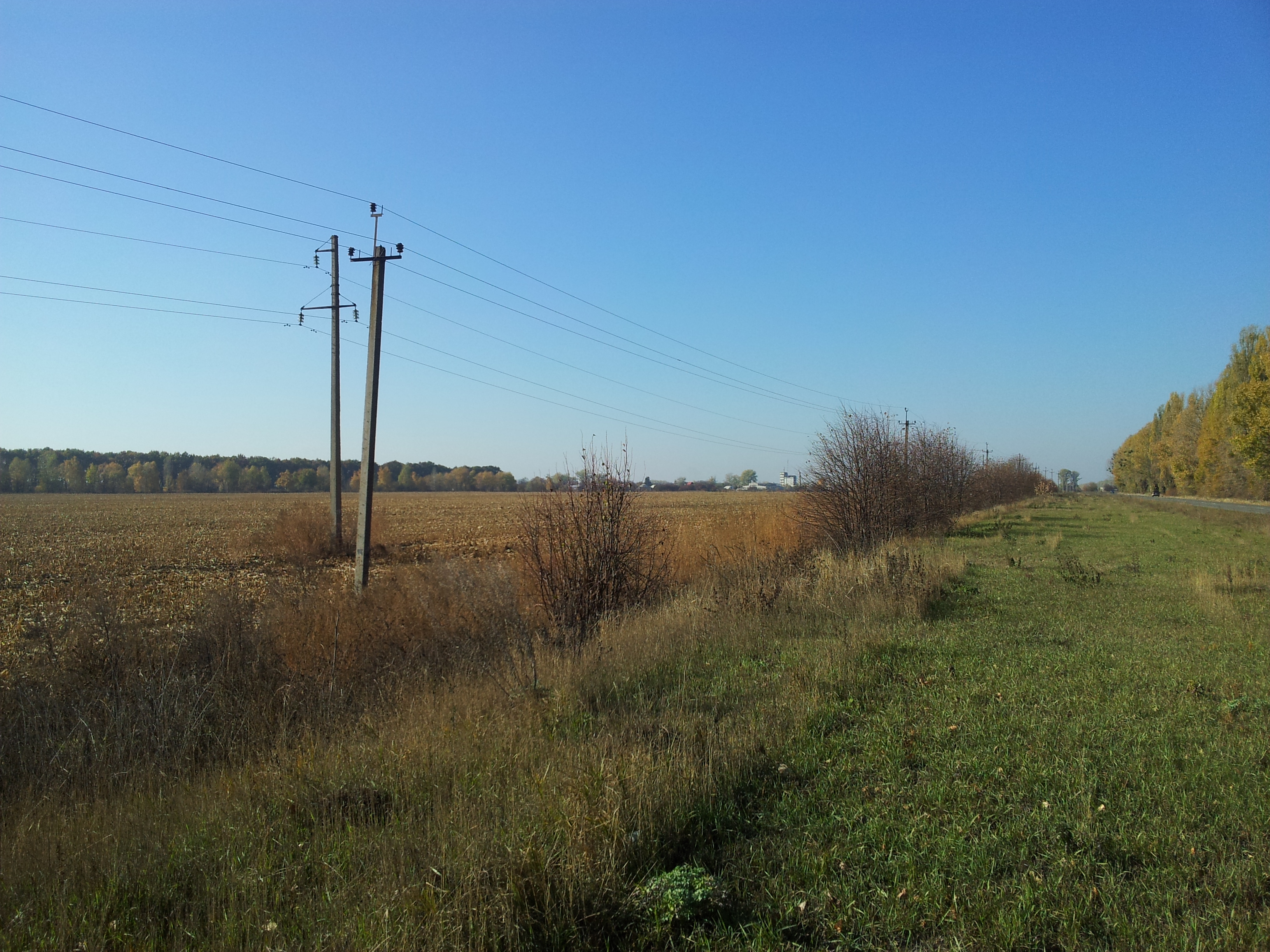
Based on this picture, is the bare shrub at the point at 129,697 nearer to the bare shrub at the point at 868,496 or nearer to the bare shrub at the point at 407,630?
the bare shrub at the point at 407,630

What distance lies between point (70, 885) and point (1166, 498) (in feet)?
284

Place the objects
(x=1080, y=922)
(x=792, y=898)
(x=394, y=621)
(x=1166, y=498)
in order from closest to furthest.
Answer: (x=1080, y=922) → (x=792, y=898) → (x=394, y=621) → (x=1166, y=498)

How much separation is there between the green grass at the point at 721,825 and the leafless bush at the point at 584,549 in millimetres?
4172

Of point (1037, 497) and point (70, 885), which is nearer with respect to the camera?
point (70, 885)

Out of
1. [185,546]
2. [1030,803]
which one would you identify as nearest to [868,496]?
[1030,803]

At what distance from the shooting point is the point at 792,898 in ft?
12.2

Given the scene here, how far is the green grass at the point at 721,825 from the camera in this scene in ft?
11.1

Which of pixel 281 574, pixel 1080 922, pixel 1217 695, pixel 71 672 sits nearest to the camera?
pixel 1080 922

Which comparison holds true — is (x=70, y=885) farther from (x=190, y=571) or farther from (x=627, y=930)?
(x=190, y=571)

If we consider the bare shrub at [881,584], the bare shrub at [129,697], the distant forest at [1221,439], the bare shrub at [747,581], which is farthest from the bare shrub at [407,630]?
the distant forest at [1221,439]

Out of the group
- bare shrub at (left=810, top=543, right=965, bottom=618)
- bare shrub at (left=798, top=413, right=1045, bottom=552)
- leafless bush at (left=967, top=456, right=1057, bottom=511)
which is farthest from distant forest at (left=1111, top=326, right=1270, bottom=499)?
bare shrub at (left=810, top=543, right=965, bottom=618)

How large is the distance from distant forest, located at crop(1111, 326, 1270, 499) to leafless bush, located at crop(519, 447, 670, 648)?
51302 millimetres

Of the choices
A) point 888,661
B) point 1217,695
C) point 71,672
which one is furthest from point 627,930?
point 71,672

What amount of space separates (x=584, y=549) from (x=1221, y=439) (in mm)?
77676
